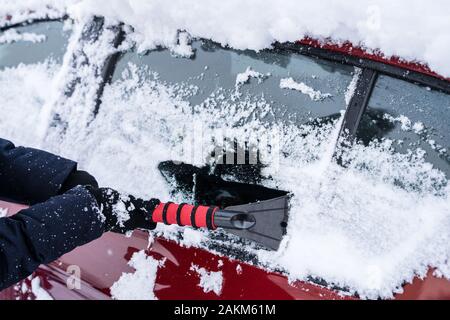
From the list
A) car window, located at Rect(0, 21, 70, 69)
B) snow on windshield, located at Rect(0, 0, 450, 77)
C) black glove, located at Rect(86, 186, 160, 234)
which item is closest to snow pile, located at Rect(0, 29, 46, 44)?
car window, located at Rect(0, 21, 70, 69)

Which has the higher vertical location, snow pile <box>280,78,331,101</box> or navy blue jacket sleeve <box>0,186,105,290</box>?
snow pile <box>280,78,331,101</box>

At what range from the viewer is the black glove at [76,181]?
1.84 metres

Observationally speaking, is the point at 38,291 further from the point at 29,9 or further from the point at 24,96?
the point at 29,9

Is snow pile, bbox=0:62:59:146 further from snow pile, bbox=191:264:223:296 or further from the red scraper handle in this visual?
snow pile, bbox=191:264:223:296

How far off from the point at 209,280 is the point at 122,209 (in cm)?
45

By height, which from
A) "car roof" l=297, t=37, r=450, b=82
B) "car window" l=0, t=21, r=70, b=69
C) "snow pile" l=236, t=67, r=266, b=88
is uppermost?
"car window" l=0, t=21, r=70, b=69

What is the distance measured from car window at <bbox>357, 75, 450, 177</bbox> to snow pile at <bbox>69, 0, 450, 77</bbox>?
10cm

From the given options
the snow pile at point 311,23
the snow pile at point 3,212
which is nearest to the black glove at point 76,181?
the snow pile at point 3,212

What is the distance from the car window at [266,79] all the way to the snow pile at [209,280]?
2.11ft

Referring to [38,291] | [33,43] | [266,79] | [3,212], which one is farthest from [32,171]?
[266,79]

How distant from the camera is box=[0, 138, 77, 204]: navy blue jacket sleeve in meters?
1.84
